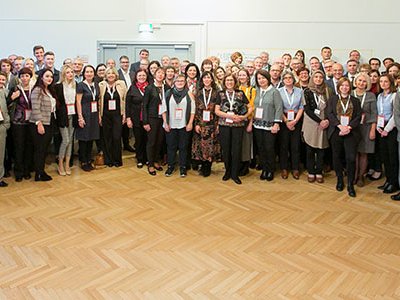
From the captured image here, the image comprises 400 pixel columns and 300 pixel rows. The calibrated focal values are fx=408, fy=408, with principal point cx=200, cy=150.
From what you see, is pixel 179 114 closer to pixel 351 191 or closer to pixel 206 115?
pixel 206 115

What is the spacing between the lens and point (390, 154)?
507 cm

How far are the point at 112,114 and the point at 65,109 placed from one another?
0.77 metres

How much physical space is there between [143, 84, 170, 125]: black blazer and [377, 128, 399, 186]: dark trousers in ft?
9.60

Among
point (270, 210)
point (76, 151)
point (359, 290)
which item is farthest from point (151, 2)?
point (359, 290)

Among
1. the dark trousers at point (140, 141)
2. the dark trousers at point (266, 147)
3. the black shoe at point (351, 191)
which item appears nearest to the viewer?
the black shoe at point (351, 191)

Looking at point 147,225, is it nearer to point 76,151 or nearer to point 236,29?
point 76,151

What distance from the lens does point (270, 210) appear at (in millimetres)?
4461

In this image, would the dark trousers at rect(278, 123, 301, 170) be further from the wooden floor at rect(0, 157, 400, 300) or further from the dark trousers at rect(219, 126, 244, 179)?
the dark trousers at rect(219, 126, 244, 179)

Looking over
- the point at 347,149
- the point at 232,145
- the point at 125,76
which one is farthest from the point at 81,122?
the point at 347,149

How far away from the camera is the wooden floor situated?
290 centimetres

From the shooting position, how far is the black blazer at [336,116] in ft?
16.2

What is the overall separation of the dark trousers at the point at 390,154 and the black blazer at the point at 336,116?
1.21 ft

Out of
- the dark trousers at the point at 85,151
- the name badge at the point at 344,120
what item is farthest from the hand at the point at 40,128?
the name badge at the point at 344,120

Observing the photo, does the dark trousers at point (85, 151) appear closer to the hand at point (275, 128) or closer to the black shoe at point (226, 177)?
the black shoe at point (226, 177)
